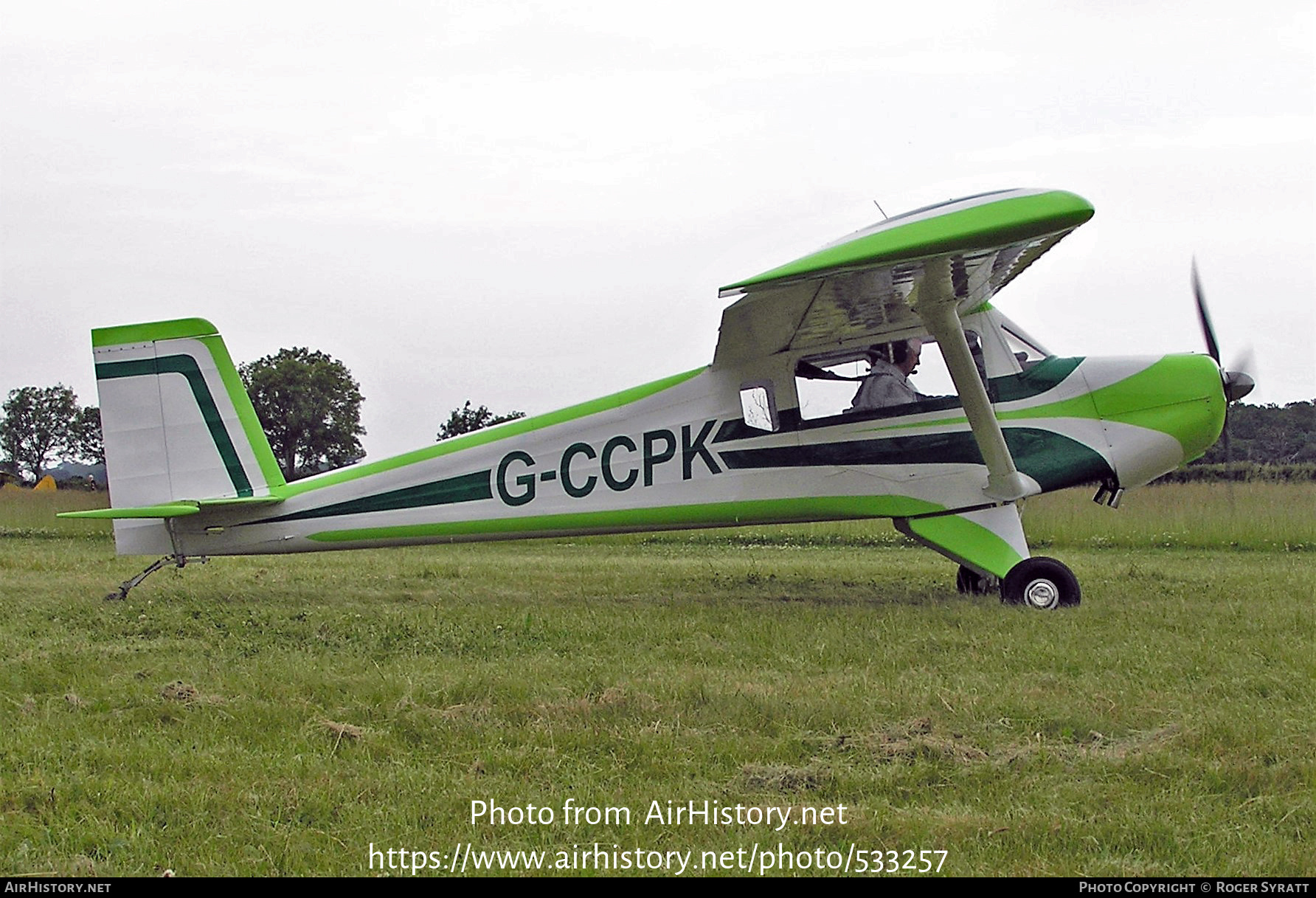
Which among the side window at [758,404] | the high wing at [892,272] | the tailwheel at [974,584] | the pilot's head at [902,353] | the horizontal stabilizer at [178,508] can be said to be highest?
the high wing at [892,272]

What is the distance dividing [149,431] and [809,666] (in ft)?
18.7

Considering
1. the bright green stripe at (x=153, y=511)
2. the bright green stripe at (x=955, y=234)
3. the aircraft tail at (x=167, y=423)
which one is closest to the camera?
the bright green stripe at (x=955, y=234)

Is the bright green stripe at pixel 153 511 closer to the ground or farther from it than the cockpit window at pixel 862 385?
closer to the ground

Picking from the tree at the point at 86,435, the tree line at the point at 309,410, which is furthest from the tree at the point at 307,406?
the tree at the point at 86,435

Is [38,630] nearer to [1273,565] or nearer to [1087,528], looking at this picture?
[1273,565]

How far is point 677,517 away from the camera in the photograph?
8555 millimetres

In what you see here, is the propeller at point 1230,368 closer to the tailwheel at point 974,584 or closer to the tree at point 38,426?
the tailwheel at point 974,584

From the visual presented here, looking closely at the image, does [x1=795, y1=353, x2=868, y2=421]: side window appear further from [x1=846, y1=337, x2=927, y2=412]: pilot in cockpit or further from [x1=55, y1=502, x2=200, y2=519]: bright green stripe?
[x1=55, y1=502, x2=200, y2=519]: bright green stripe

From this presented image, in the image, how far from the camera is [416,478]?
342 inches

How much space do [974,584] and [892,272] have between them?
3252 mm

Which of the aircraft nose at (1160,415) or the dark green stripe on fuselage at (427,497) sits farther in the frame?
the dark green stripe on fuselage at (427,497)

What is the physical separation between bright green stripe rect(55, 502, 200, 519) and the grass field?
0.65m

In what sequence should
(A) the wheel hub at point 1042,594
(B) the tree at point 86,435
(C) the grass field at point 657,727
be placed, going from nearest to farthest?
1. (C) the grass field at point 657,727
2. (A) the wheel hub at point 1042,594
3. (B) the tree at point 86,435

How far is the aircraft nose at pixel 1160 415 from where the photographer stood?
8227 mm
